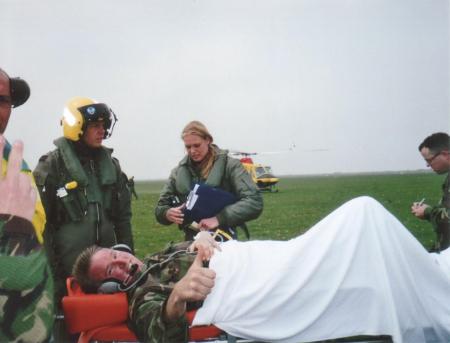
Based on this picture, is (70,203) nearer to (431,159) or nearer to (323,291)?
(323,291)

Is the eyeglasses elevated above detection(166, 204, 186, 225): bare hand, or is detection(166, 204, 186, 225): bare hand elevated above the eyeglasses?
the eyeglasses

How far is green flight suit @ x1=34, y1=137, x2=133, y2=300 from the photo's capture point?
3.83m

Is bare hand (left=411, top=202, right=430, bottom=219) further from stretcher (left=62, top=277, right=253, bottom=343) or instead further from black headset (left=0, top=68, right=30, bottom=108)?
black headset (left=0, top=68, right=30, bottom=108)

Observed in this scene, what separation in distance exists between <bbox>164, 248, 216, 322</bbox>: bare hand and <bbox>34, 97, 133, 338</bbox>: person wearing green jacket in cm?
146

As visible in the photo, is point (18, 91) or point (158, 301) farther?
point (158, 301)

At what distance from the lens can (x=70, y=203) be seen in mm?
3842

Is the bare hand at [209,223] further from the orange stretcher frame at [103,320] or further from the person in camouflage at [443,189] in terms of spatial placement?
the person in camouflage at [443,189]

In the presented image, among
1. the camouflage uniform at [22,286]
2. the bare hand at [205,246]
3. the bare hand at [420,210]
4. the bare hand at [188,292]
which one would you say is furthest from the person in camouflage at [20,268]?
the bare hand at [420,210]

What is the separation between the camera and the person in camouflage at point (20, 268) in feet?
3.44

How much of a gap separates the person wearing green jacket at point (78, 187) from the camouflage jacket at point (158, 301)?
701 mm

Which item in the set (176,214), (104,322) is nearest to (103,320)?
(104,322)

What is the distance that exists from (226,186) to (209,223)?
560 millimetres

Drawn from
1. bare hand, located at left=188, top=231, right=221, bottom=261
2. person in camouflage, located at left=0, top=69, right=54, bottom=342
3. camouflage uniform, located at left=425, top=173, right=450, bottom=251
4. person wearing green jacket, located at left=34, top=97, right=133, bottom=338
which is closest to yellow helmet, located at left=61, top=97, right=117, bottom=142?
person wearing green jacket, located at left=34, top=97, right=133, bottom=338

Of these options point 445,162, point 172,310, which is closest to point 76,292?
point 172,310
